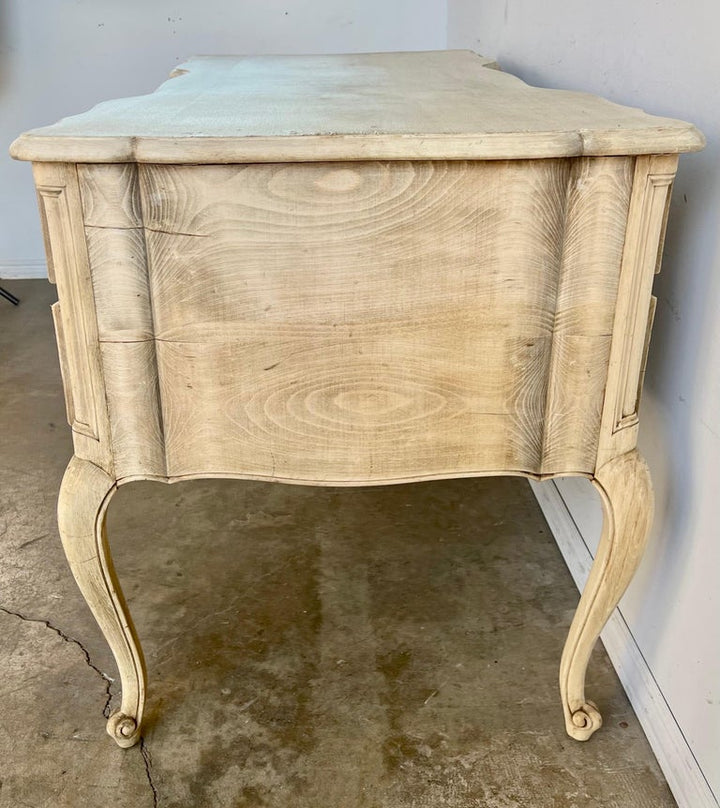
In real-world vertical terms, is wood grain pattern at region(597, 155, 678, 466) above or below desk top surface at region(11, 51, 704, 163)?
below

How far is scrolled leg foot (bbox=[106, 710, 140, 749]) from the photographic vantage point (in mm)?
1027

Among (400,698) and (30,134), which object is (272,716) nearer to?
(400,698)

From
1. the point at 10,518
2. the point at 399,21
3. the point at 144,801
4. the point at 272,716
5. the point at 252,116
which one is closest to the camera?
the point at 252,116

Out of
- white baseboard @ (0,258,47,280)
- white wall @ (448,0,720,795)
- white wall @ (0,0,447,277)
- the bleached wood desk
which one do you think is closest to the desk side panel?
the bleached wood desk

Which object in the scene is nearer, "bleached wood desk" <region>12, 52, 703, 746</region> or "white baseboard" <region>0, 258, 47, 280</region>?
"bleached wood desk" <region>12, 52, 703, 746</region>

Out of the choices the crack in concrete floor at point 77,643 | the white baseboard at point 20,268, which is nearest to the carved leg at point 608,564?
the crack in concrete floor at point 77,643

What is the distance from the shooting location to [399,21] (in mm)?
2643

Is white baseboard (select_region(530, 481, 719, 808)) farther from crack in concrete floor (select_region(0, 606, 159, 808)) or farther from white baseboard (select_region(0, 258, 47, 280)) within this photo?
white baseboard (select_region(0, 258, 47, 280))

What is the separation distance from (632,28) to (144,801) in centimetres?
111

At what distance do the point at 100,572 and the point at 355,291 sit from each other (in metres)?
0.43

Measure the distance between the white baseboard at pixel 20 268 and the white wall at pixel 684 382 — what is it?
2.27 metres

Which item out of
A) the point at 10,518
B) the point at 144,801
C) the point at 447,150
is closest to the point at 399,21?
the point at 10,518

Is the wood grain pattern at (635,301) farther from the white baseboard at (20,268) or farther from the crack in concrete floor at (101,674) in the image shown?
the white baseboard at (20,268)

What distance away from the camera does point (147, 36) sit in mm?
2643
